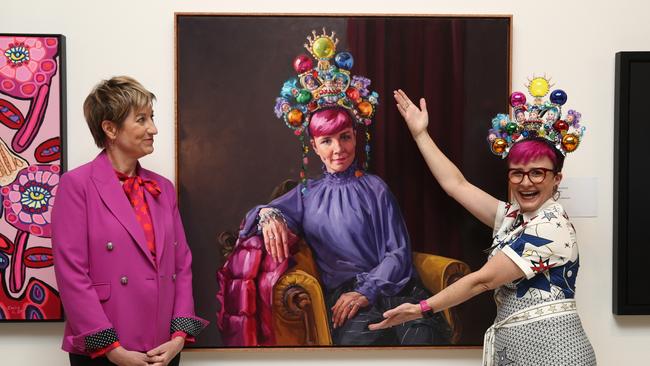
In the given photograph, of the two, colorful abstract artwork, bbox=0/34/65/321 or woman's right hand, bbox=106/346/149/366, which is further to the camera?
colorful abstract artwork, bbox=0/34/65/321

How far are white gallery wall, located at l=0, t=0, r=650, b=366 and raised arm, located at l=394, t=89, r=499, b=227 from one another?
7.1 inches

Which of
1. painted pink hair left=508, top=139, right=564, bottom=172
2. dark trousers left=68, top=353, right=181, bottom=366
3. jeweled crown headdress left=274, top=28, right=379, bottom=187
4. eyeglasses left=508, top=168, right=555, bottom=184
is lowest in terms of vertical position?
dark trousers left=68, top=353, right=181, bottom=366

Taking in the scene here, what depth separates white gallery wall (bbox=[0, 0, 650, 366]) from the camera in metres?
2.08

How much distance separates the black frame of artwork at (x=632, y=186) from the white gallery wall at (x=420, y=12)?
5 cm

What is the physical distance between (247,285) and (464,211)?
2.51ft

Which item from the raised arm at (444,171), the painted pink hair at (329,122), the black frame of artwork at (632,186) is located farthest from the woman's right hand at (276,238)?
the black frame of artwork at (632,186)

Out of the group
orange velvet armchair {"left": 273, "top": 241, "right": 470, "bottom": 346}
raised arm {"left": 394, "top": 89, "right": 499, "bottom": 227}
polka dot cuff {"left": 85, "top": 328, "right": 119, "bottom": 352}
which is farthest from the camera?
orange velvet armchair {"left": 273, "top": 241, "right": 470, "bottom": 346}

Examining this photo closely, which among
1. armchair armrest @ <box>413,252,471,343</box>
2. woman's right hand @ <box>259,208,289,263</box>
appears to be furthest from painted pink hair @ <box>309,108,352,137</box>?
armchair armrest @ <box>413,252,471,343</box>

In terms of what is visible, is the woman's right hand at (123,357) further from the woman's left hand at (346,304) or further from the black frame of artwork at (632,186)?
the black frame of artwork at (632,186)

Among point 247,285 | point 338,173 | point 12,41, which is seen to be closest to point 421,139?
point 338,173

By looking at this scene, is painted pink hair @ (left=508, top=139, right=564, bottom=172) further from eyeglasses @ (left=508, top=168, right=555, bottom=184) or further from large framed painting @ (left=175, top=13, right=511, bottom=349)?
large framed painting @ (left=175, top=13, right=511, bottom=349)

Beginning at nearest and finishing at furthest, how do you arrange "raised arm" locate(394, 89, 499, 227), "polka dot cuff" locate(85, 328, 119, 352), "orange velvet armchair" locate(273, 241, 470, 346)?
"polka dot cuff" locate(85, 328, 119, 352), "raised arm" locate(394, 89, 499, 227), "orange velvet armchair" locate(273, 241, 470, 346)

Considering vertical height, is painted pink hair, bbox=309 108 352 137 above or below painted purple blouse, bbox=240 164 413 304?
above

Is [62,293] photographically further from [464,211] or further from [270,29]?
[464,211]
